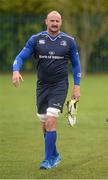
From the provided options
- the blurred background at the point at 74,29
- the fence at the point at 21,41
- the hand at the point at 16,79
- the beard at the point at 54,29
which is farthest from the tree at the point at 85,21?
the hand at the point at 16,79

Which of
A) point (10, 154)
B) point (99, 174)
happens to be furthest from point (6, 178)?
point (10, 154)

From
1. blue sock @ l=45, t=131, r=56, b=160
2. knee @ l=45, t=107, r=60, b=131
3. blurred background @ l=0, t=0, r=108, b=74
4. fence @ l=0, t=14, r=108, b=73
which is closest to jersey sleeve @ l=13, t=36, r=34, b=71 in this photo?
knee @ l=45, t=107, r=60, b=131

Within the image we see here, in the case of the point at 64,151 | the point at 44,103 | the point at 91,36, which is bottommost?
the point at 91,36

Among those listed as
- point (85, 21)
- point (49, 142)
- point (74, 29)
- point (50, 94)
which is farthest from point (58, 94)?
point (85, 21)

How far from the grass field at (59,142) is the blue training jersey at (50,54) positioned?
1.27 m

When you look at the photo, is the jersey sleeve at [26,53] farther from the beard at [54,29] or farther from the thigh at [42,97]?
the thigh at [42,97]

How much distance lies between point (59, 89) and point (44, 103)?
30cm

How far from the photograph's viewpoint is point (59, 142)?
1237cm

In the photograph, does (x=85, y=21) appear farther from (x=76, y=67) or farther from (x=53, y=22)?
(x=53, y=22)

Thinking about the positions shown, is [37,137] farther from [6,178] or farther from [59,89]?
[6,178]

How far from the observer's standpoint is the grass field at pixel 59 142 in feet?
30.8

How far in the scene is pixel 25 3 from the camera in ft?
119

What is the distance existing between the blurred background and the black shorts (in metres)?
23.2

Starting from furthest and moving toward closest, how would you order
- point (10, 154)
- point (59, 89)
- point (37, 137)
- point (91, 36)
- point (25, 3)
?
point (25, 3), point (91, 36), point (37, 137), point (10, 154), point (59, 89)
